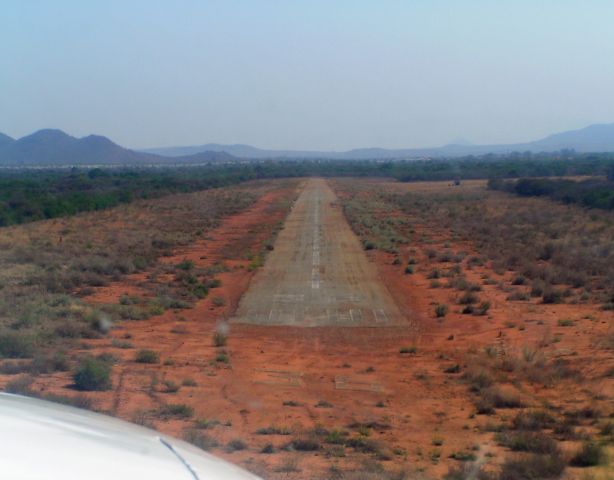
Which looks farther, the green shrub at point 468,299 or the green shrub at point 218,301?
the green shrub at point 468,299

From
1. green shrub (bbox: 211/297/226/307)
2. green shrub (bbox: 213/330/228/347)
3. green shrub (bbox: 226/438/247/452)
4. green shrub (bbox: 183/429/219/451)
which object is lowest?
green shrub (bbox: 211/297/226/307)

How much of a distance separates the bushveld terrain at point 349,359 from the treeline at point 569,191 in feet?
90.5

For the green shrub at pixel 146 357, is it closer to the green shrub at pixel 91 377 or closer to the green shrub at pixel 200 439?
the green shrub at pixel 91 377

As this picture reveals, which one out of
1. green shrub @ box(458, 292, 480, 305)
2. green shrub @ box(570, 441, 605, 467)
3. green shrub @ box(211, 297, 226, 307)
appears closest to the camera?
green shrub @ box(570, 441, 605, 467)

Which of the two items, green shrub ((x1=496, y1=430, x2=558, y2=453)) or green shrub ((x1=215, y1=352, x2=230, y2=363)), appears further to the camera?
green shrub ((x1=215, y1=352, x2=230, y2=363))

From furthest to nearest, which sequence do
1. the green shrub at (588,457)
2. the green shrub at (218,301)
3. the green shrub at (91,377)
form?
the green shrub at (218,301), the green shrub at (91,377), the green shrub at (588,457)

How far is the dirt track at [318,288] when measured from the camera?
23.0 m

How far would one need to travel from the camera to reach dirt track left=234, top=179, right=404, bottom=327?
75.4ft

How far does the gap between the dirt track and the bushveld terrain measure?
65 cm

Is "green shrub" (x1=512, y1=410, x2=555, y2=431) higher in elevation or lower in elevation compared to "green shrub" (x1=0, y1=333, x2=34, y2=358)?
lower

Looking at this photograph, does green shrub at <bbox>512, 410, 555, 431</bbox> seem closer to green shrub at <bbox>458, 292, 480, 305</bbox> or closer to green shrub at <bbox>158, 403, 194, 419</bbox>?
green shrub at <bbox>158, 403, 194, 419</bbox>

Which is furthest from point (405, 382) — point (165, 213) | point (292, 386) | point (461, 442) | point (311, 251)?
point (165, 213)

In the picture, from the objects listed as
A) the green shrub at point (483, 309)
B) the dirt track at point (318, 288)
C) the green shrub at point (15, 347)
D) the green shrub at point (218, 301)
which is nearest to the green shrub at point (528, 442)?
the green shrub at point (15, 347)

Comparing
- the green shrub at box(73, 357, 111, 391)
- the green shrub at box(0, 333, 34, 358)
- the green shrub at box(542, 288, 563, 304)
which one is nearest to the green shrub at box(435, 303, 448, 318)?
the green shrub at box(542, 288, 563, 304)
